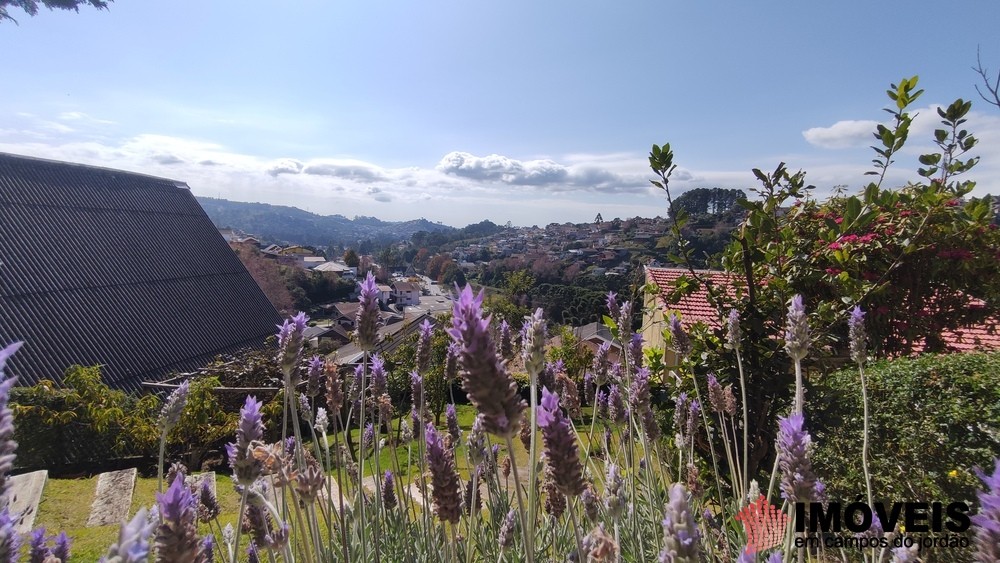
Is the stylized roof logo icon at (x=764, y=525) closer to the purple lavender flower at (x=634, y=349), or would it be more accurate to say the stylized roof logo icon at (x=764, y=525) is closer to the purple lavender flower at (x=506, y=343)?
the purple lavender flower at (x=634, y=349)

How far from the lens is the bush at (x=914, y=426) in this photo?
2871mm

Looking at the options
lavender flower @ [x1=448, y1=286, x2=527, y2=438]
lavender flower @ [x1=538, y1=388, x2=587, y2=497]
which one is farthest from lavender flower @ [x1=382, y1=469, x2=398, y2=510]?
lavender flower @ [x1=448, y1=286, x2=527, y2=438]

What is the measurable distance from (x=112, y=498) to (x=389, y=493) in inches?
201

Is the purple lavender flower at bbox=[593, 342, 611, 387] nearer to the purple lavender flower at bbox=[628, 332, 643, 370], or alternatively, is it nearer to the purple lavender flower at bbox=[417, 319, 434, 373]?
the purple lavender flower at bbox=[628, 332, 643, 370]

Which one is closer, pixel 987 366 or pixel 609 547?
pixel 609 547

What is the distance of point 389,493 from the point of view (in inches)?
108

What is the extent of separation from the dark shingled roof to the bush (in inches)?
502

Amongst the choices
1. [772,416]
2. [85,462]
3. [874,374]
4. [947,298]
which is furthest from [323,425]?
[85,462]

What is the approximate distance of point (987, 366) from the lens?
122 inches

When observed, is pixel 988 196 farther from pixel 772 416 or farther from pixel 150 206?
pixel 150 206

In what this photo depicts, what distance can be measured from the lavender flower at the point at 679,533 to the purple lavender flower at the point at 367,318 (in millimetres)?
1370

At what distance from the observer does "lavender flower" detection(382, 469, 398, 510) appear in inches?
106

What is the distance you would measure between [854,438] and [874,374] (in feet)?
1.56

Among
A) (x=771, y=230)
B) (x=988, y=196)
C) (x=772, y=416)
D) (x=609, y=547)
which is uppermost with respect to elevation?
(x=988, y=196)
